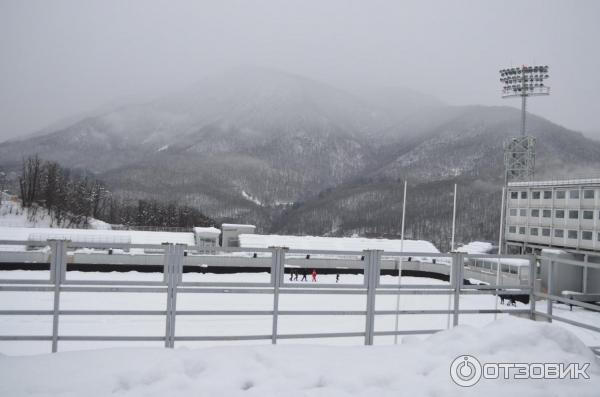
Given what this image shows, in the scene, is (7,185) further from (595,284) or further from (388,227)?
(595,284)

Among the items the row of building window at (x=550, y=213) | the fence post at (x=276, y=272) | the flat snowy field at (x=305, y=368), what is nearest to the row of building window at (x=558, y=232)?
the row of building window at (x=550, y=213)

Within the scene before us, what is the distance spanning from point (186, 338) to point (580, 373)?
17.2 ft

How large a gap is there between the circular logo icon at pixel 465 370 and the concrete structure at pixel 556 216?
4403 centimetres

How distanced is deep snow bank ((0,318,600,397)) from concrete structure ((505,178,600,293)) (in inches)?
1713

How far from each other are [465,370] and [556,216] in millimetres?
57680

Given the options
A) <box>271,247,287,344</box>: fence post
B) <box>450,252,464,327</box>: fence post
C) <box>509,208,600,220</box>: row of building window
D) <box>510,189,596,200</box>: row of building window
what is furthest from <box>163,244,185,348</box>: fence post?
<box>510,189,596,200</box>: row of building window

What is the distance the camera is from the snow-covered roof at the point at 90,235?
47.1 meters

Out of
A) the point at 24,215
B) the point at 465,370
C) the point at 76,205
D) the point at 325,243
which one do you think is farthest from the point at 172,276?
the point at 76,205

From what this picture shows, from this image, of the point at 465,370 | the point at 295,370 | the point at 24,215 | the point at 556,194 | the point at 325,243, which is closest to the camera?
the point at 295,370

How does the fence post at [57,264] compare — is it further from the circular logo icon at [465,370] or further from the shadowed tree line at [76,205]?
the shadowed tree line at [76,205]

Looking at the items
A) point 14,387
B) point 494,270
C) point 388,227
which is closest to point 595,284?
point 494,270

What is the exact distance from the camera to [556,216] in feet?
181

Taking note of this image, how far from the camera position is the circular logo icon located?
5.35m

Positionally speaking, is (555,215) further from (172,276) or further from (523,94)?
(172,276)
